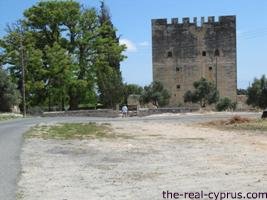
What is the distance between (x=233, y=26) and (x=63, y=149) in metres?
76.4

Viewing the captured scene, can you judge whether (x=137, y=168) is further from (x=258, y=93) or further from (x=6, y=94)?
(x=258, y=93)

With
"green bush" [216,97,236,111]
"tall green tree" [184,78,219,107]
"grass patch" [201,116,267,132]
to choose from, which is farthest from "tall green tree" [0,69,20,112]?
"grass patch" [201,116,267,132]

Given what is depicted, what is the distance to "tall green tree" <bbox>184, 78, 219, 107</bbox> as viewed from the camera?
83.1 metres

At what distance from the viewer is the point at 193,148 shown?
21656 mm

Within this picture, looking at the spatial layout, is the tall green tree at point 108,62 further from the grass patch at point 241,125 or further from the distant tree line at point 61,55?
the grass patch at point 241,125

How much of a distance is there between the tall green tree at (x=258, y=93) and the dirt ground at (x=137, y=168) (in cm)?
5745

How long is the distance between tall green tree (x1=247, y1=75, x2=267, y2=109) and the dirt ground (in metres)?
57.4

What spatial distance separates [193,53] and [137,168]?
81.8 meters

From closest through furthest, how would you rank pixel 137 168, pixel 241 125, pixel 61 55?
pixel 137 168 < pixel 241 125 < pixel 61 55

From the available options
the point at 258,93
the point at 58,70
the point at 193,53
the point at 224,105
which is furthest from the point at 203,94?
the point at 58,70

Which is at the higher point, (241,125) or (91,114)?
(91,114)

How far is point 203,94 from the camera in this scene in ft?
280

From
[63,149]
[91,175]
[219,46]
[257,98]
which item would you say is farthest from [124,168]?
[219,46]

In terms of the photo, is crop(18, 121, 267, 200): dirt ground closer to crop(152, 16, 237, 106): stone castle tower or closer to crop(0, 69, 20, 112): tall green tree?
crop(0, 69, 20, 112): tall green tree
